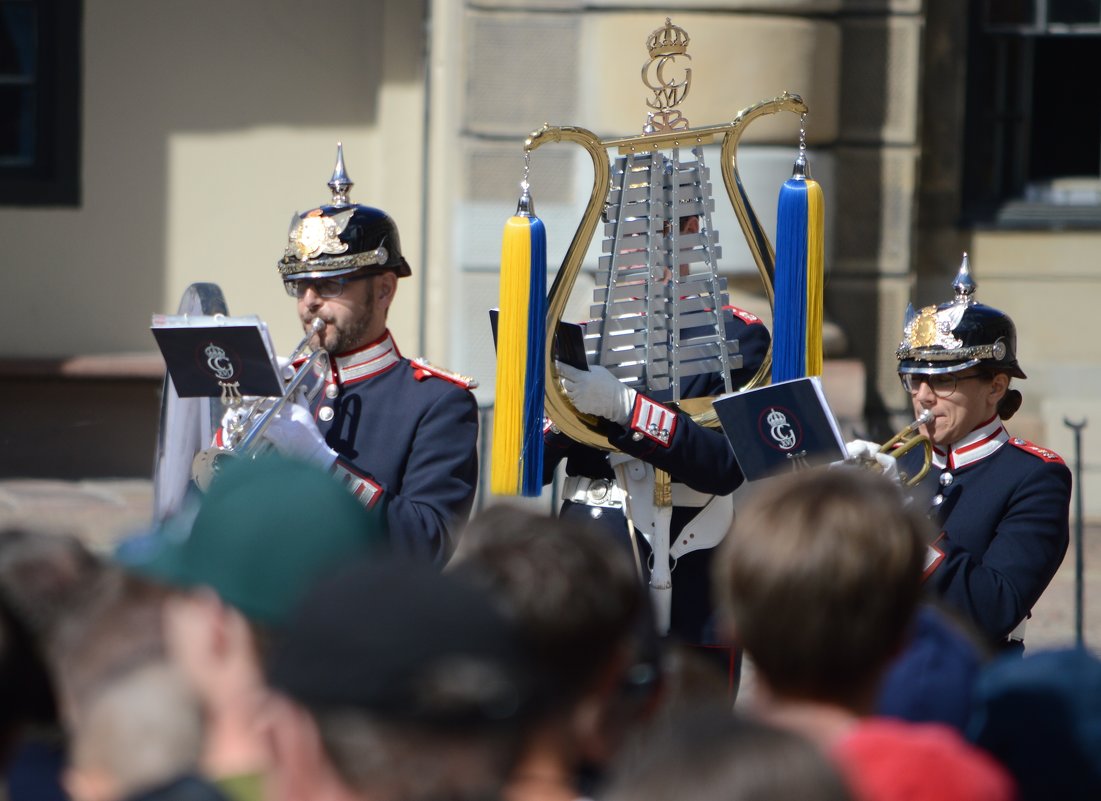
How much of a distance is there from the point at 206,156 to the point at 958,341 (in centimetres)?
518

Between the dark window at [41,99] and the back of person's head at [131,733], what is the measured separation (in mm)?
6483

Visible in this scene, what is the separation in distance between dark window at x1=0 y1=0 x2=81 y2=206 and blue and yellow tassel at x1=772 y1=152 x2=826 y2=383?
Answer: 511cm

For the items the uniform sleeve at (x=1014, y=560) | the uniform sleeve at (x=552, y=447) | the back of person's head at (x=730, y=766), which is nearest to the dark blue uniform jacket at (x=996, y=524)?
the uniform sleeve at (x=1014, y=560)

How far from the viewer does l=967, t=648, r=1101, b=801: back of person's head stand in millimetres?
2158

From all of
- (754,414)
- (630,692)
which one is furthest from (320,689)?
(754,414)

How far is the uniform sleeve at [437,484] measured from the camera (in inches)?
146

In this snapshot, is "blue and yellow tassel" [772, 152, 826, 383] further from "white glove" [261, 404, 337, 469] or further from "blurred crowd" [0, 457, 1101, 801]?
"blurred crowd" [0, 457, 1101, 801]

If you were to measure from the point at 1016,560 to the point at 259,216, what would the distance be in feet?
17.4

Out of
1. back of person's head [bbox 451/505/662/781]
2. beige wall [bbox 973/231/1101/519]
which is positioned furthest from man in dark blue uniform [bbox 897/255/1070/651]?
beige wall [bbox 973/231/1101/519]

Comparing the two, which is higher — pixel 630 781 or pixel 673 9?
pixel 673 9

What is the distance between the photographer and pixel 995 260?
308 inches

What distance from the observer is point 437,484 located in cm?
383

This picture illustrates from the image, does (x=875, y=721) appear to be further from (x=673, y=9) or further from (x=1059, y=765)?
(x=673, y=9)

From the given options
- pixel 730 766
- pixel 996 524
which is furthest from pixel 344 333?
pixel 730 766
